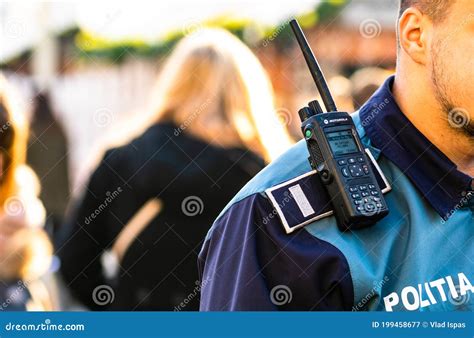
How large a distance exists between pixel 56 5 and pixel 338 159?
10.5 feet

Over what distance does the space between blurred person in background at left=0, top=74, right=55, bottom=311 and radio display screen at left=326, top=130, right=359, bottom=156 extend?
1.63 m

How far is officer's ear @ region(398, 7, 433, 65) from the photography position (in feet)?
6.49

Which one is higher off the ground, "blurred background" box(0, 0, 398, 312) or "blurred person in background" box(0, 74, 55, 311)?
"blurred background" box(0, 0, 398, 312)

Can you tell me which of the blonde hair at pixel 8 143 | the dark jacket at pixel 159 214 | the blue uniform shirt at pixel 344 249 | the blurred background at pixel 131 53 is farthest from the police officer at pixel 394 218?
the blurred background at pixel 131 53

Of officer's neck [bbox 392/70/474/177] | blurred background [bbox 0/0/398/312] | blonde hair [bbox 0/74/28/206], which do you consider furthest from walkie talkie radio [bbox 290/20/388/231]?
blurred background [bbox 0/0/398/312]

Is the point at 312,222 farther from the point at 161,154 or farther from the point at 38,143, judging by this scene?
the point at 38,143

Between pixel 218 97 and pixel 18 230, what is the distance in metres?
0.93

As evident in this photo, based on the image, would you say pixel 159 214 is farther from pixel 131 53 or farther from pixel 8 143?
pixel 131 53

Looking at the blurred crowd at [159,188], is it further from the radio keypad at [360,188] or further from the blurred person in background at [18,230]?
the radio keypad at [360,188]

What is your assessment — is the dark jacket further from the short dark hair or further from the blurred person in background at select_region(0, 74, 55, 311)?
the short dark hair

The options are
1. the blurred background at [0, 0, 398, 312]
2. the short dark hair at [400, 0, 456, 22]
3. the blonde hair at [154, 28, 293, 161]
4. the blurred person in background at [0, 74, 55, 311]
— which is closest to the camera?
the short dark hair at [400, 0, 456, 22]

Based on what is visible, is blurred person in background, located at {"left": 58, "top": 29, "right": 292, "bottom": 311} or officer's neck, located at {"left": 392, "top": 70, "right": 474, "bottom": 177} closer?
officer's neck, located at {"left": 392, "top": 70, "right": 474, "bottom": 177}

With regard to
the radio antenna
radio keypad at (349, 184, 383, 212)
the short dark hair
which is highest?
the short dark hair

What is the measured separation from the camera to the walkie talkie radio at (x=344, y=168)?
5.81 ft
